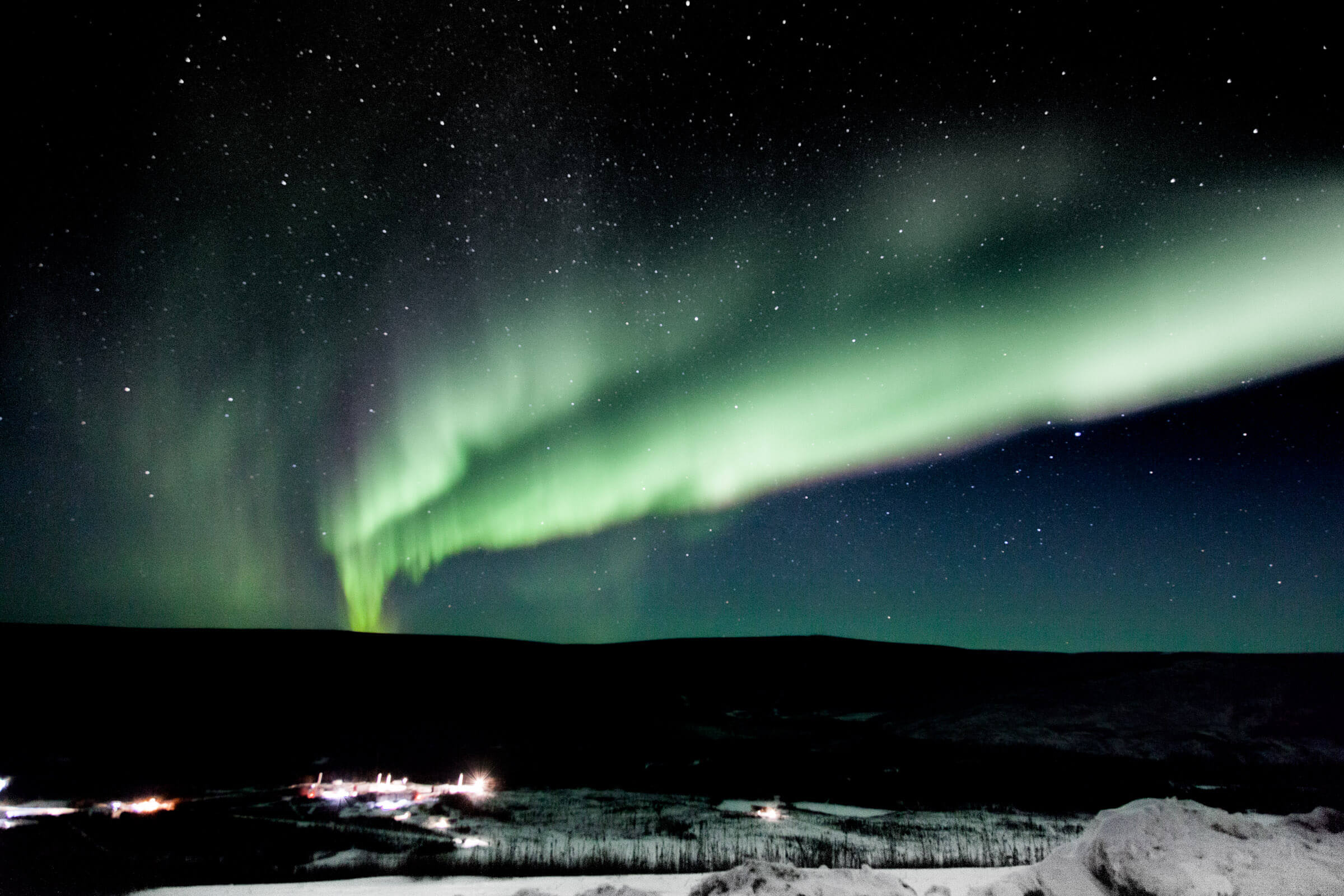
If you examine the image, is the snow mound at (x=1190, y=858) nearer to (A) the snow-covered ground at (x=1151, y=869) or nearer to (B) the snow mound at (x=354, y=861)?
(A) the snow-covered ground at (x=1151, y=869)

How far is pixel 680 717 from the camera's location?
4700 centimetres

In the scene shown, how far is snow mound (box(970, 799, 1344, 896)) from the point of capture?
8.16 metres

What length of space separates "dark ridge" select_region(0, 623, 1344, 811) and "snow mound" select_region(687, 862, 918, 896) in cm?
1849

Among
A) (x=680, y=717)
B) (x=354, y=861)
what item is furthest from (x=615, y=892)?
(x=680, y=717)

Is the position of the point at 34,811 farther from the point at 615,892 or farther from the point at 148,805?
the point at 615,892

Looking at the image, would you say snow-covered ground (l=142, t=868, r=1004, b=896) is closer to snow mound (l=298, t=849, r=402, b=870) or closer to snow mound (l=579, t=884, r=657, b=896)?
snow mound (l=579, t=884, r=657, b=896)

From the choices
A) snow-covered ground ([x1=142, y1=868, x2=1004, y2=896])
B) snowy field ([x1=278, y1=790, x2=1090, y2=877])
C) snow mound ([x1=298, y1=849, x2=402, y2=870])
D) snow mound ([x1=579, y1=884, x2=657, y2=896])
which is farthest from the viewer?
snowy field ([x1=278, y1=790, x2=1090, y2=877])

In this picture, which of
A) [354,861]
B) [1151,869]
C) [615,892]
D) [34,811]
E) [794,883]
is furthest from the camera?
[34,811]

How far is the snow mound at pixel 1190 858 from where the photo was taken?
26.8ft

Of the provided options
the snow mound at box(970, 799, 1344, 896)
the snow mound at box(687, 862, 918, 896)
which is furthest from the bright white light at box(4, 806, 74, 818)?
the snow mound at box(970, 799, 1344, 896)

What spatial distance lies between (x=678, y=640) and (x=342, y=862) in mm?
58786

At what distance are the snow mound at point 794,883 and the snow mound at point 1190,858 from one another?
71.2 inches

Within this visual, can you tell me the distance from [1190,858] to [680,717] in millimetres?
40974

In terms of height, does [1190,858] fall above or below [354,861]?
above
